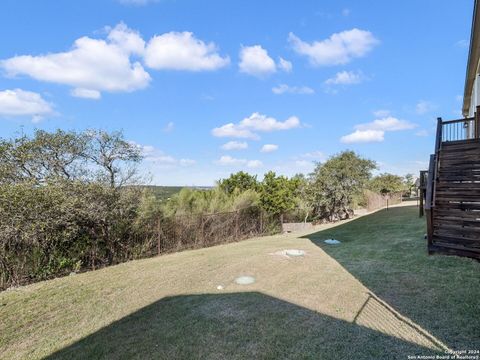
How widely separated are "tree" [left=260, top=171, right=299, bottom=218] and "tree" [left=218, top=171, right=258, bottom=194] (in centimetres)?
60

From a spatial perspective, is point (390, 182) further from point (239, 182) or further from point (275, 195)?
Result: point (239, 182)

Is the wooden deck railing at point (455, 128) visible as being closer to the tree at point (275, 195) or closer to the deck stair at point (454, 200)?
the deck stair at point (454, 200)

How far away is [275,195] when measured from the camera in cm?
1277

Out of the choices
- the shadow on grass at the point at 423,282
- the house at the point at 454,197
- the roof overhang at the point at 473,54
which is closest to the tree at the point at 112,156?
the shadow on grass at the point at 423,282

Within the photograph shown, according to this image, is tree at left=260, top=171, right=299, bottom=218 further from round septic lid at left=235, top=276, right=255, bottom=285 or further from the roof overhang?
the roof overhang

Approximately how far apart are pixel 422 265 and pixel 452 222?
4.34 ft

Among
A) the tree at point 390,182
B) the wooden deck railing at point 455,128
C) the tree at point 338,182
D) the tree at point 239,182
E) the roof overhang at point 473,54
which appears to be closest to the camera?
the wooden deck railing at point 455,128

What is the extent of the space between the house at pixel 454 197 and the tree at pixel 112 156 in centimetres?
700

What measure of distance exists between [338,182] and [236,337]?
12531 mm

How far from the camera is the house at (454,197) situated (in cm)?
522

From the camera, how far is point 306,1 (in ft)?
29.8

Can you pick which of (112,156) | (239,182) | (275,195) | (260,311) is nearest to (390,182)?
(275,195)

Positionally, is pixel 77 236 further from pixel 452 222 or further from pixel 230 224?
pixel 452 222

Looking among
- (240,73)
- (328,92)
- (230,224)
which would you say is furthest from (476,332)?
(328,92)
